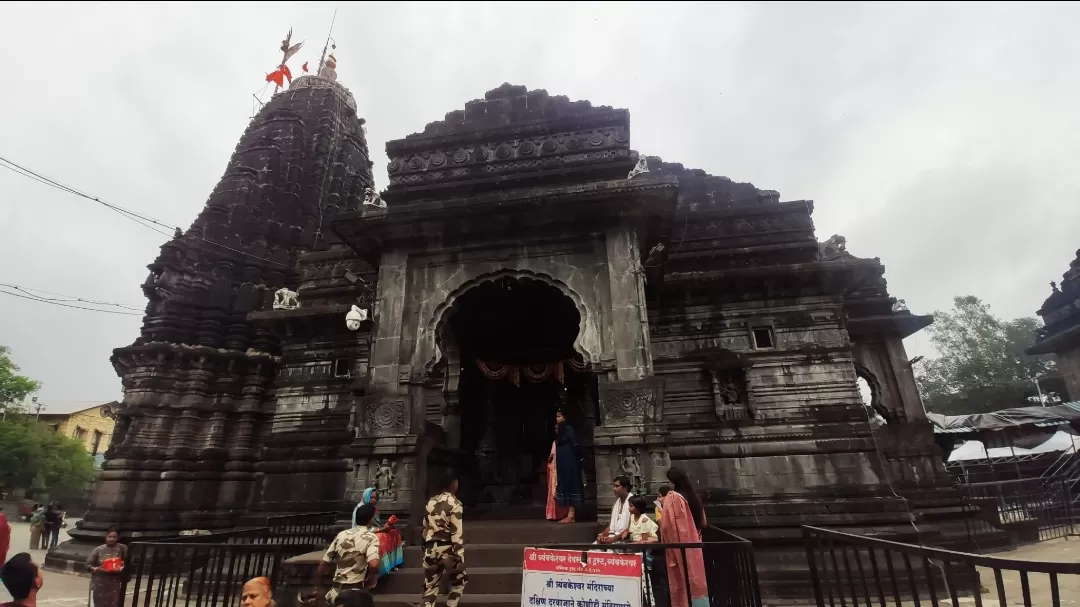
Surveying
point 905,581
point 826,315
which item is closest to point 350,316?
point 826,315

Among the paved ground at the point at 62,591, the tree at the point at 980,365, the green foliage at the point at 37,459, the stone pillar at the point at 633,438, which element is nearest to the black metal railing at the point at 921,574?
the stone pillar at the point at 633,438

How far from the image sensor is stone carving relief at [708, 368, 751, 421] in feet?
38.2

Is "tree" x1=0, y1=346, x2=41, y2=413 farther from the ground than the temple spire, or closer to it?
closer to it

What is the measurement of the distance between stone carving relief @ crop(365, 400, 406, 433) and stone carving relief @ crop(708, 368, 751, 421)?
6825 mm

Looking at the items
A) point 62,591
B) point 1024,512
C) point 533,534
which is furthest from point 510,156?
point 1024,512

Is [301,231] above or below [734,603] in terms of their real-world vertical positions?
above

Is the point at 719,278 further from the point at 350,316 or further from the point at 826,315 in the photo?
the point at 350,316

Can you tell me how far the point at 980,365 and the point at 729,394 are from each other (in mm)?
43827

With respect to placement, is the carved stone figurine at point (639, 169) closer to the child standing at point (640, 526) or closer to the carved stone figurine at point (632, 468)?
the carved stone figurine at point (632, 468)

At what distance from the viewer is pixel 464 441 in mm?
12461

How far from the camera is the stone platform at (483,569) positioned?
6891 mm

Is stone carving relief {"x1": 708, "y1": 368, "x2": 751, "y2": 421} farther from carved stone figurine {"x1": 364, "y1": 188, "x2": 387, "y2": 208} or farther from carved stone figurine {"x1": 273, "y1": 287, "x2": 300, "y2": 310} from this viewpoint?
carved stone figurine {"x1": 273, "y1": 287, "x2": 300, "y2": 310}

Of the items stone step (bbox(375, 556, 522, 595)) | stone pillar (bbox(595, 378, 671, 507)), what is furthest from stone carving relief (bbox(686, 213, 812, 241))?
stone step (bbox(375, 556, 522, 595))

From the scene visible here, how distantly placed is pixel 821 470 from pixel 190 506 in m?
16.8
